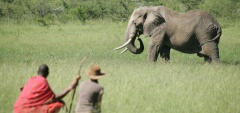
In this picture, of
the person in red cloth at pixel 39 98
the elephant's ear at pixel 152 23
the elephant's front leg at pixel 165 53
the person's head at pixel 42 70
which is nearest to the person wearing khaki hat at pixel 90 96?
the person in red cloth at pixel 39 98

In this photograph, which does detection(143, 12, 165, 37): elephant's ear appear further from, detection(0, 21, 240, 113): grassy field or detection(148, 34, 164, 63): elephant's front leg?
detection(0, 21, 240, 113): grassy field

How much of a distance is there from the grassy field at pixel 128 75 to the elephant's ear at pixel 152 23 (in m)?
0.99

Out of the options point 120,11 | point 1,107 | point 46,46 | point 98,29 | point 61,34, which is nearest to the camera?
point 1,107

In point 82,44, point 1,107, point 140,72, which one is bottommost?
point 82,44

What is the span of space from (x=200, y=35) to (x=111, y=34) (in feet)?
29.2

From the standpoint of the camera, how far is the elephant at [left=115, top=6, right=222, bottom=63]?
599 inches

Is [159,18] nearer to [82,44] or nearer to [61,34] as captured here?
[82,44]

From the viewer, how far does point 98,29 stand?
2570 cm

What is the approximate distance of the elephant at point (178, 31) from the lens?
15211 mm

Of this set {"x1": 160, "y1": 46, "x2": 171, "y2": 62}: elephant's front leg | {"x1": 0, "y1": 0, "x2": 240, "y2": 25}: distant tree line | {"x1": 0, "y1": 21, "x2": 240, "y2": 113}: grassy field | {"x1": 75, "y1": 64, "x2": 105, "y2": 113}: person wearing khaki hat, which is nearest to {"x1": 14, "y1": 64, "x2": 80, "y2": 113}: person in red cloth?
{"x1": 75, "y1": 64, "x2": 105, "y2": 113}: person wearing khaki hat

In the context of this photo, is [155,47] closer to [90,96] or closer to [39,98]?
[39,98]

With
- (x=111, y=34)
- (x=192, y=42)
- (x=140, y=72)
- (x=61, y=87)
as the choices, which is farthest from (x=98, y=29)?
(x=61, y=87)

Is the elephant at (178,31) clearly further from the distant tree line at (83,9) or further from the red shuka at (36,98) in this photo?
the distant tree line at (83,9)

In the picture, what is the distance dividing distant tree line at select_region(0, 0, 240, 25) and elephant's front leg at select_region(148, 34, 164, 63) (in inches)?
534
